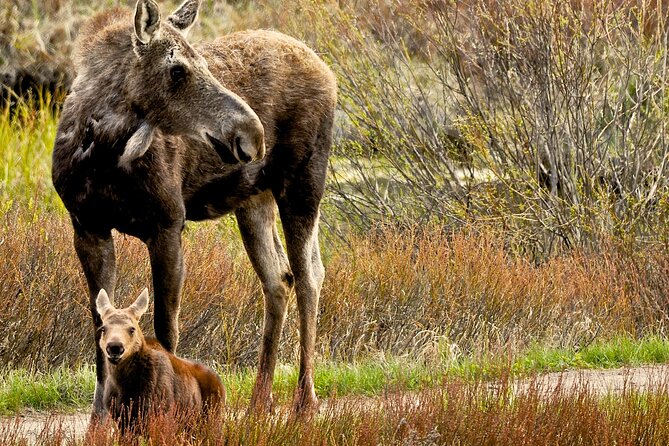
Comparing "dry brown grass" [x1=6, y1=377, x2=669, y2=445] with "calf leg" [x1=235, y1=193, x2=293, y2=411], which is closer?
"dry brown grass" [x1=6, y1=377, x2=669, y2=445]

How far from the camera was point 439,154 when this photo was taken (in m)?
13.1

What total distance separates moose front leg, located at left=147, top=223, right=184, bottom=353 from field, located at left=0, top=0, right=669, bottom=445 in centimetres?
61

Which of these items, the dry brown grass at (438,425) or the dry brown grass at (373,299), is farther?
the dry brown grass at (373,299)

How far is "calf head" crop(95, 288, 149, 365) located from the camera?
5.76 meters

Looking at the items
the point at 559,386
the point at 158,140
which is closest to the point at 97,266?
the point at 158,140

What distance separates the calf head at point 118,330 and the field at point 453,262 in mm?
478

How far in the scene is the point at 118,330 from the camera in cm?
590

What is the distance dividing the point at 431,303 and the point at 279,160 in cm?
341

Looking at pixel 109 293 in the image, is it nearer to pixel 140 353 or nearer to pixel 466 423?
pixel 140 353

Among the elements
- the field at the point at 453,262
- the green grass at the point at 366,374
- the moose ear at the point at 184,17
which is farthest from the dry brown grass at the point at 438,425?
the moose ear at the point at 184,17

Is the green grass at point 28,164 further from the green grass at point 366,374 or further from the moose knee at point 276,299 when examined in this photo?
the moose knee at point 276,299

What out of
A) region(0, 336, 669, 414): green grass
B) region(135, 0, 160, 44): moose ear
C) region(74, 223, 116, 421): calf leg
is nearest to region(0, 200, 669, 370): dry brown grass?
region(0, 336, 669, 414): green grass

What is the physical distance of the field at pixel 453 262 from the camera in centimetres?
685

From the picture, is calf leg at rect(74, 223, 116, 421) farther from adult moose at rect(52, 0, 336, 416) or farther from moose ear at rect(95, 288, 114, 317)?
moose ear at rect(95, 288, 114, 317)
